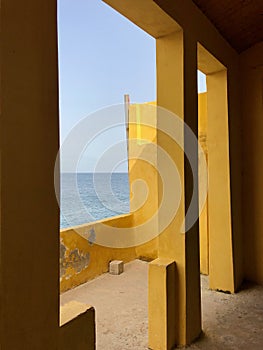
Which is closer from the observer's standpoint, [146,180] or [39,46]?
[39,46]

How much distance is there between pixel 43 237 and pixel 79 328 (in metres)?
0.47

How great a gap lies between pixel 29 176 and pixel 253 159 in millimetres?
3037

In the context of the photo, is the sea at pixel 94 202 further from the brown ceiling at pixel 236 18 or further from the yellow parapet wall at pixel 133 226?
the brown ceiling at pixel 236 18

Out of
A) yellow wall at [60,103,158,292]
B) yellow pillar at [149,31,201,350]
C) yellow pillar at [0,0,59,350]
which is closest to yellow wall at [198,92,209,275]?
yellow wall at [60,103,158,292]

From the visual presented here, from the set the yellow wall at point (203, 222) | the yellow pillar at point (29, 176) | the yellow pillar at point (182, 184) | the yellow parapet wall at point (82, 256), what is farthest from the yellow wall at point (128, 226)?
the yellow pillar at point (29, 176)

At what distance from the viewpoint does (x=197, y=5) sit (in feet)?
7.89

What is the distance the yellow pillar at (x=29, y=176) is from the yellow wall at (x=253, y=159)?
287 cm

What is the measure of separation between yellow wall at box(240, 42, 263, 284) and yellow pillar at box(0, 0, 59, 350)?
2865 mm

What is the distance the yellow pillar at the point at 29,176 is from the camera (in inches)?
38.5

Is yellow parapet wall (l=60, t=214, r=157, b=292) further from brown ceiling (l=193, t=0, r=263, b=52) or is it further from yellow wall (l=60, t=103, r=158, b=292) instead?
brown ceiling (l=193, t=0, r=263, b=52)

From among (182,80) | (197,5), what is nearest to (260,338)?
(182,80)

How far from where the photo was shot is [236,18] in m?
2.74

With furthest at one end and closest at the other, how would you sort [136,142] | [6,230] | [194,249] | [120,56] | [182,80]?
[120,56] → [136,142] → [194,249] → [182,80] → [6,230]

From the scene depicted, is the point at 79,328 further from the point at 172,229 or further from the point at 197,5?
the point at 197,5
